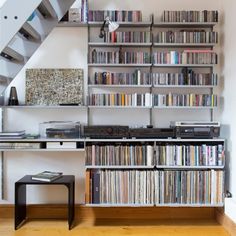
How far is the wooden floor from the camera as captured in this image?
10.1ft

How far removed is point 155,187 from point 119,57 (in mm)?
1375

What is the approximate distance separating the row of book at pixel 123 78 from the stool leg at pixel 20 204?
1.35m

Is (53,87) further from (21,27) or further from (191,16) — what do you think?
(191,16)

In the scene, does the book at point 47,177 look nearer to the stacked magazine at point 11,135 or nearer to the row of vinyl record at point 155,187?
the row of vinyl record at point 155,187

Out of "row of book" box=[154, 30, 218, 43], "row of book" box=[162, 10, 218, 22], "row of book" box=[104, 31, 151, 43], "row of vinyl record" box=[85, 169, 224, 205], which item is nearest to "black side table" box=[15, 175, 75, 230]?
"row of vinyl record" box=[85, 169, 224, 205]

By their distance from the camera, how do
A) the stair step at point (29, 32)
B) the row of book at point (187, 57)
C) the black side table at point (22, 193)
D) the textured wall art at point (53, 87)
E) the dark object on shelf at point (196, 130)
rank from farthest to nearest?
1. the textured wall art at point (53, 87)
2. the row of book at point (187, 57)
3. the dark object on shelf at point (196, 130)
4. the black side table at point (22, 193)
5. the stair step at point (29, 32)

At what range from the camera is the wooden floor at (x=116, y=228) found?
309 centimetres

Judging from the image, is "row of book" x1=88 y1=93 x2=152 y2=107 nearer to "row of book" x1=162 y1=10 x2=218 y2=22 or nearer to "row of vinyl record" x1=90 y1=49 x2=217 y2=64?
"row of vinyl record" x1=90 y1=49 x2=217 y2=64

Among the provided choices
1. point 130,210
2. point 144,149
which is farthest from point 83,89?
point 130,210

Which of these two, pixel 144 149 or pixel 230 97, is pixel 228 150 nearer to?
pixel 230 97

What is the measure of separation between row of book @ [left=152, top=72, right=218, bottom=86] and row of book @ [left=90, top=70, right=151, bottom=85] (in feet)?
0.34

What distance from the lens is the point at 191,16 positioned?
3357mm

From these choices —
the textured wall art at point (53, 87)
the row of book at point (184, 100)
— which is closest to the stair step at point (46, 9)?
the textured wall art at point (53, 87)

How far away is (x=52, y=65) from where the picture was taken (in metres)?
3.53
